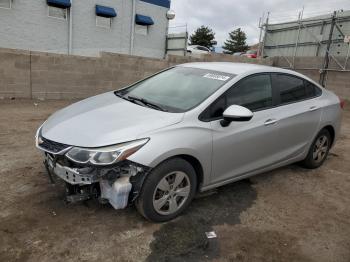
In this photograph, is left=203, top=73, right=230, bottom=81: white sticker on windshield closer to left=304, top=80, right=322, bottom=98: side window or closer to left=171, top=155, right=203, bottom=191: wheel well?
left=171, top=155, right=203, bottom=191: wheel well

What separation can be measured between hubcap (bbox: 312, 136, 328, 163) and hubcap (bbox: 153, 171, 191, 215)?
2.50m

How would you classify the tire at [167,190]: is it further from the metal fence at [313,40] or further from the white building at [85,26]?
the white building at [85,26]

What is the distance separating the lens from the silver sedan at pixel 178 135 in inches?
118

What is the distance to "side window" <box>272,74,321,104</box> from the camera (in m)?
4.36

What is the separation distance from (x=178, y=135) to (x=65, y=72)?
7.55m

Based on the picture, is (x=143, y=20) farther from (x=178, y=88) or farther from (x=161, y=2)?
(x=178, y=88)

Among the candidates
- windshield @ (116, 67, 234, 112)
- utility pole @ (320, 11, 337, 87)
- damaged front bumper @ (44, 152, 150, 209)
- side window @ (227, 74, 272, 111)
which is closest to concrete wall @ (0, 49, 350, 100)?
windshield @ (116, 67, 234, 112)

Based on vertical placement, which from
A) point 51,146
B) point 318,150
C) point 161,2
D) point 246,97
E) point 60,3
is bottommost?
point 318,150

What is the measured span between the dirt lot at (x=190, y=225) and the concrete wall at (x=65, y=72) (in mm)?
4984

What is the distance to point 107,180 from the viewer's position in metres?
3.05

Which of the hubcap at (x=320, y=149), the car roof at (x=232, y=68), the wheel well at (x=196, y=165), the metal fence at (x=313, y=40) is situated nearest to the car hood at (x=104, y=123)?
the wheel well at (x=196, y=165)

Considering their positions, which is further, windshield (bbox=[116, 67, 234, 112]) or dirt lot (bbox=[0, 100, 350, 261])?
windshield (bbox=[116, 67, 234, 112])

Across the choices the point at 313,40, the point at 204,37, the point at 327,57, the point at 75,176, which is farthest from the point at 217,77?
the point at 204,37

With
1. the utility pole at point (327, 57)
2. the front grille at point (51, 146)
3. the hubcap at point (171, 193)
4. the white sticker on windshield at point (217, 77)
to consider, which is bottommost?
the hubcap at point (171, 193)
